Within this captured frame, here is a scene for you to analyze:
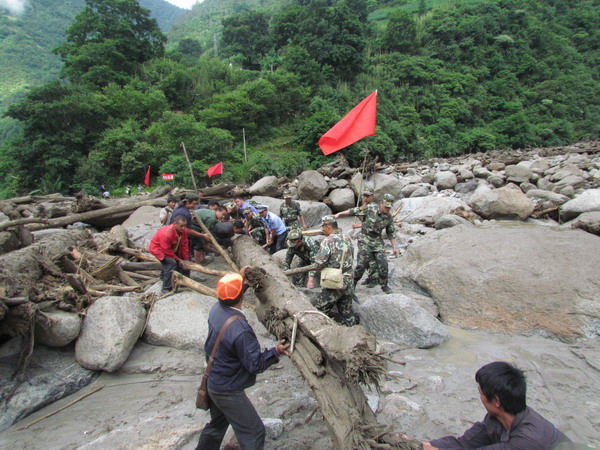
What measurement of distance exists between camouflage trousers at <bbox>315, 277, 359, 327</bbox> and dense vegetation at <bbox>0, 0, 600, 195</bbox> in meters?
14.9

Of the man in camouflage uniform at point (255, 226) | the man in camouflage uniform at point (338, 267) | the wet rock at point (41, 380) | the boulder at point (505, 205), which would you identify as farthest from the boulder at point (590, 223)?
the wet rock at point (41, 380)

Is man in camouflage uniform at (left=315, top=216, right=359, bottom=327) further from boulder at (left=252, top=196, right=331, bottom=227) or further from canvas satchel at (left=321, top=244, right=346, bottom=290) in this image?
boulder at (left=252, top=196, right=331, bottom=227)

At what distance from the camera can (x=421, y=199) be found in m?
11.7

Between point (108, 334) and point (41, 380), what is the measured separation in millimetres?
783

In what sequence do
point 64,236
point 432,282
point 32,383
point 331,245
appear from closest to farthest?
point 32,383, point 331,245, point 432,282, point 64,236

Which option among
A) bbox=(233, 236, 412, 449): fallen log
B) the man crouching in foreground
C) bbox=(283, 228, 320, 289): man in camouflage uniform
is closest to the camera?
the man crouching in foreground

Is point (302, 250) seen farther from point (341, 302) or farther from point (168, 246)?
point (168, 246)

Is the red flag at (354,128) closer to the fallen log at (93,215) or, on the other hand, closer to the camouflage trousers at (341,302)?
the camouflage trousers at (341,302)

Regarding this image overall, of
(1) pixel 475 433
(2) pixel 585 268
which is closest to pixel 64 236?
(1) pixel 475 433

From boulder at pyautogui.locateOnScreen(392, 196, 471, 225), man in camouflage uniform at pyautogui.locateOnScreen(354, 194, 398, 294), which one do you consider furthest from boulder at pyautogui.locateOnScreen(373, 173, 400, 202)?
man in camouflage uniform at pyautogui.locateOnScreen(354, 194, 398, 294)

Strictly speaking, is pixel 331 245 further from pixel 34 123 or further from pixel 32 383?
pixel 34 123

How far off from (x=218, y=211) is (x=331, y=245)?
3.33 m

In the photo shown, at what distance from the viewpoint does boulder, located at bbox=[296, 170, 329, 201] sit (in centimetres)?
1293

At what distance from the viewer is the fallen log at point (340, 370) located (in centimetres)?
241
